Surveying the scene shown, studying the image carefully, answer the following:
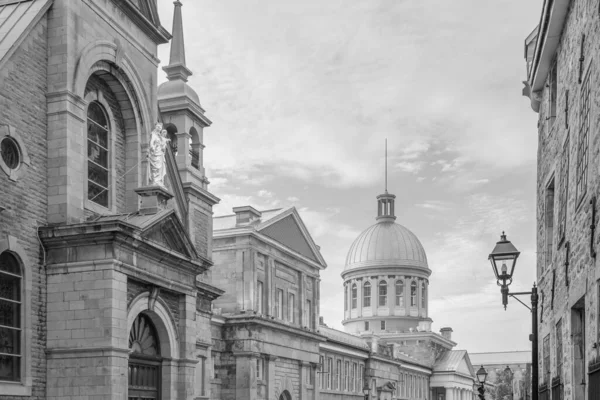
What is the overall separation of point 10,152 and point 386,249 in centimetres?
9025

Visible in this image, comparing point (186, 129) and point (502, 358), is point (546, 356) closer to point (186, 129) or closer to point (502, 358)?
point (186, 129)

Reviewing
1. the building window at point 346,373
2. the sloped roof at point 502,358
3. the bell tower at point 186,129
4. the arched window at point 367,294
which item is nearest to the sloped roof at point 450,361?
the arched window at point 367,294

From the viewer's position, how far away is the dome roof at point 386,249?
349ft

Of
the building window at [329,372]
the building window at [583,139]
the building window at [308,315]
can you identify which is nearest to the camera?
the building window at [583,139]

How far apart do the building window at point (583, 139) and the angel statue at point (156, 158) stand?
10.9 metres

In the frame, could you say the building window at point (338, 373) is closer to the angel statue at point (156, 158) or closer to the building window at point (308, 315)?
the building window at point (308, 315)

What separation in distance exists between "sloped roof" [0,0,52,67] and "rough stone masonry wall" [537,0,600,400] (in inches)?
419

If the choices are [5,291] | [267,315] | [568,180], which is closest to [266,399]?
[267,315]

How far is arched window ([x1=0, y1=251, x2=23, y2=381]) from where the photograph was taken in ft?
58.9

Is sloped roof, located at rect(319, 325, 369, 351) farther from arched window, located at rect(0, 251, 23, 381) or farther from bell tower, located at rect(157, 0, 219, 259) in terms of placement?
arched window, located at rect(0, 251, 23, 381)

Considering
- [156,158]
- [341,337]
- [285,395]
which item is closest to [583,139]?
[156,158]

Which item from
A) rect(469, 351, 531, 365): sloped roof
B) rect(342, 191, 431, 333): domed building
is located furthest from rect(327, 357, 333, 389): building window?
rect(469, 351, 531, 365): sloped roof

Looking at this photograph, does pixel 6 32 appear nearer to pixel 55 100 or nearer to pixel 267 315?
pixel 55 100

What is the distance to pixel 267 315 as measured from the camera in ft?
159
